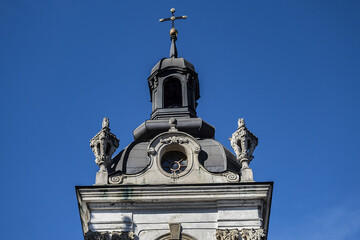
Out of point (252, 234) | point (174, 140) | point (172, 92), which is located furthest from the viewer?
point (172, 92)

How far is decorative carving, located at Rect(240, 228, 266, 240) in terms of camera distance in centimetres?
3117

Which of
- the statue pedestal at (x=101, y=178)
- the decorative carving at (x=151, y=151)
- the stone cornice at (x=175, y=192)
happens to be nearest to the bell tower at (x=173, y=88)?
the decorative carving at (x=151, y=151)

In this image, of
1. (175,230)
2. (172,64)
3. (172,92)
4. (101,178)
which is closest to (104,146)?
(101,178)

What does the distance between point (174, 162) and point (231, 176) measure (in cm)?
229

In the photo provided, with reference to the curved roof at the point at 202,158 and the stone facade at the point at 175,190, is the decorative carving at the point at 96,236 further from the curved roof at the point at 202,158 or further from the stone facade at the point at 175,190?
the curved roof at the point at 202,158

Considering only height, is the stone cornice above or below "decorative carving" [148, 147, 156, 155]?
below

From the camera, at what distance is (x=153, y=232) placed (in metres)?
31.8

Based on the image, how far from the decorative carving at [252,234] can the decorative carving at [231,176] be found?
214cm

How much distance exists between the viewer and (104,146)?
34.0 metres

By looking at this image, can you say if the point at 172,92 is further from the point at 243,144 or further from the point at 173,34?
the point at 243,144

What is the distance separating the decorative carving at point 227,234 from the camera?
31266mm

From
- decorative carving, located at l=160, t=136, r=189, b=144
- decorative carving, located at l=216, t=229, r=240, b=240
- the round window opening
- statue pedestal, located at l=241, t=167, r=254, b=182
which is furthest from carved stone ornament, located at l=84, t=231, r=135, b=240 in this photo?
statue pedestal, located at l=241, t=167, r=254, b=182

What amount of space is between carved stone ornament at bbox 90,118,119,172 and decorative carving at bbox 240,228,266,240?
556cm

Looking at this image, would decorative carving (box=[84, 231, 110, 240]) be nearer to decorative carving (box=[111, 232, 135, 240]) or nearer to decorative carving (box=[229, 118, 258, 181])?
decorative carving (box=[111, 232, 135, 240])
